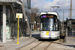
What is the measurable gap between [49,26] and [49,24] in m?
0.26

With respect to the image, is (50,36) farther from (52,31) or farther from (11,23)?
(11,23)

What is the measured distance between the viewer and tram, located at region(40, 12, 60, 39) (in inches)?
696

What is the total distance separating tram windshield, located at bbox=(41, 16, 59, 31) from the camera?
1781 cm

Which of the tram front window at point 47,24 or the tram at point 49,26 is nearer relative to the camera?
the tram at point 49,26

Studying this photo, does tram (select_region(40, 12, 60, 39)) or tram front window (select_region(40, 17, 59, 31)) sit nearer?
tram (select_region(40, 12, 60, 39))

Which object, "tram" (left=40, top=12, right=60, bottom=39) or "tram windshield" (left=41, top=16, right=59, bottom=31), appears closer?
"tram" (left=40, top=12, right=60, bottom=39)

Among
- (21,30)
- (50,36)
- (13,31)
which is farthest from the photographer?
(21,30)

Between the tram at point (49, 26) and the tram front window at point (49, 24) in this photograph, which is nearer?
the tram at point (49, 26)

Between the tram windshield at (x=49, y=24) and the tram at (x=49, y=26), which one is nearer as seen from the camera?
the tram at (x=49, y=26)

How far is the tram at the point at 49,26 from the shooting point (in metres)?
17.7

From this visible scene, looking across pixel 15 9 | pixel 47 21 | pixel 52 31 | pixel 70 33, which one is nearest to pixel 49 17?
A: pixel 47 21

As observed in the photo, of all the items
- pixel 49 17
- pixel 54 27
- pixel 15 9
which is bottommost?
pixel 54 27

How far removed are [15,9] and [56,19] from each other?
586 cm

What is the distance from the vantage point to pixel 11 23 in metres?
19.9
